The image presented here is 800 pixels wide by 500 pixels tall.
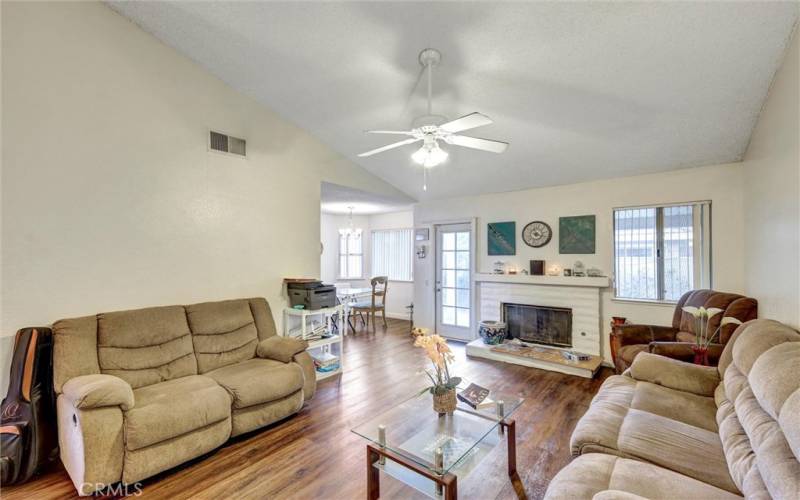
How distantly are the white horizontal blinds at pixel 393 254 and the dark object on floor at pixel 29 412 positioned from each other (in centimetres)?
589

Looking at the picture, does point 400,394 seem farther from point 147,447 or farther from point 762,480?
point 762,480

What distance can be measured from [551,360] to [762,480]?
297 centimetres

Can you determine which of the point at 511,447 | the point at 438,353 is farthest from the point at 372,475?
the point at 511,447

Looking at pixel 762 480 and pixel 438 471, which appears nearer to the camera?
pixel 762 480

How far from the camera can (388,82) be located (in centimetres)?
312

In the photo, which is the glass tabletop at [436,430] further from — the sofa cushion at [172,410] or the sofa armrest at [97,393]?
the sofa armrest at [97,393]

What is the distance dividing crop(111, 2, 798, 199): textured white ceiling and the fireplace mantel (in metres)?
1.41

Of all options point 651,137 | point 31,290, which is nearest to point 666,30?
point 651,137

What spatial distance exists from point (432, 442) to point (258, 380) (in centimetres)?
149

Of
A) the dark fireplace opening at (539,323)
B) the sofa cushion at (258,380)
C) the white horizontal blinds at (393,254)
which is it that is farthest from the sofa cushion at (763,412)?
the white horizontal blinds at (393,254)

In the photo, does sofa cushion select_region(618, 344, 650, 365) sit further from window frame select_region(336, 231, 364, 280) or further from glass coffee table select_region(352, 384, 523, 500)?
window frame select_region(336, 231, 364, 280)

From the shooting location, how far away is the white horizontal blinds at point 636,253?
4176 mm

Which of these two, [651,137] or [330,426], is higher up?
[651,137]

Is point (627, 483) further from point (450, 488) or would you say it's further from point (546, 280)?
point (546, 280)
